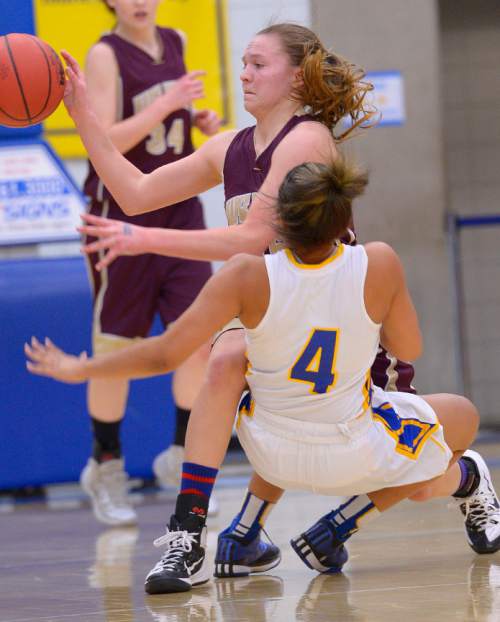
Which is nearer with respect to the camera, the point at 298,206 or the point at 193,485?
the point at 298,206

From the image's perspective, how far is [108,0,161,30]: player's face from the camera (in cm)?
449

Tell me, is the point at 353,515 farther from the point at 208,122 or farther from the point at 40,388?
the point at 40,388

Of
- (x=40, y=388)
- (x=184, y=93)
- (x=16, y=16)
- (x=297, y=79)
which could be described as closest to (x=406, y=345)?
(x=297, y=79)

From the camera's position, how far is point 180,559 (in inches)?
110

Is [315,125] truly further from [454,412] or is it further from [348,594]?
[348,594]

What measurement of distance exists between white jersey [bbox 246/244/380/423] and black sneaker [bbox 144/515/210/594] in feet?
1.18

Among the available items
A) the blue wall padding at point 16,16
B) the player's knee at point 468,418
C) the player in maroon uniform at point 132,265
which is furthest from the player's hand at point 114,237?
the blue wall padding at point 16,16

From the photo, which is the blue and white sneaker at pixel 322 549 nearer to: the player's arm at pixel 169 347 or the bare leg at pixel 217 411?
the bare leg at pixel 217 411

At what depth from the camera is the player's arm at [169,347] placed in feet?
7.85

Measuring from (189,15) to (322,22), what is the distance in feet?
2.61

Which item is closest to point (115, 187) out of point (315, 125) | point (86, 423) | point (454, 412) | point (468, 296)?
point (315, 125)

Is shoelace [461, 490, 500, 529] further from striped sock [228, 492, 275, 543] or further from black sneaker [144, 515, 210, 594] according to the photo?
black sneaker [144, 515, 210, 594]

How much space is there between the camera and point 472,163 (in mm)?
7594

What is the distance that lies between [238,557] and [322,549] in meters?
0.22
